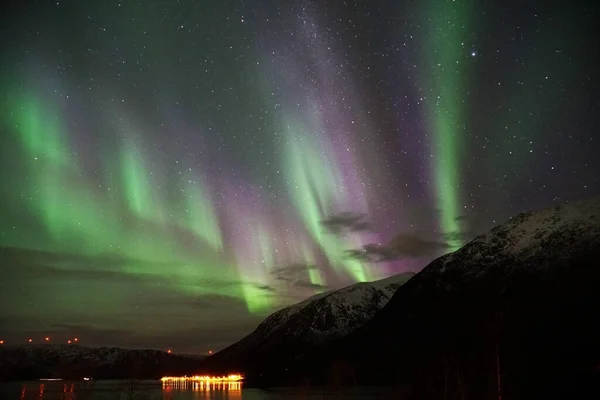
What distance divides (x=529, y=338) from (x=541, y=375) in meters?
64.2

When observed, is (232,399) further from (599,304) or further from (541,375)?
(599,304)

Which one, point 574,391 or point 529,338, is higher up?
point 529,338

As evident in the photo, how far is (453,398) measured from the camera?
84.4 m

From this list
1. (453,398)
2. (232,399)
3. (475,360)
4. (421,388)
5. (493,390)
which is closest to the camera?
(453,398)

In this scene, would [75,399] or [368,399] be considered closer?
[75,399]

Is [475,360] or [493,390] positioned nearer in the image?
[493,390]

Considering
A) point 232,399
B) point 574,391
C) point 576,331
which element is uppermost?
point 576,331

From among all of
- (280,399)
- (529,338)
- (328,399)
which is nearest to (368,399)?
(328,399)

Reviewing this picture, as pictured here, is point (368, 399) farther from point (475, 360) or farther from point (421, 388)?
point (475, 360)

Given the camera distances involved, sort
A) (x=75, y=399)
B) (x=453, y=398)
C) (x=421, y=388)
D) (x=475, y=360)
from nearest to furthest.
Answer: (x=75, y=399) → (x=453, y=398) → (x=421, y=388) → (x=475, y=360)

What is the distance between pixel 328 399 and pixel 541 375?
4793 cm

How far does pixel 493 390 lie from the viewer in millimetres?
91312

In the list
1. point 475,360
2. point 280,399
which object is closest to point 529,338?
point 475,360

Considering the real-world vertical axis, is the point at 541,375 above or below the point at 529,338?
below
